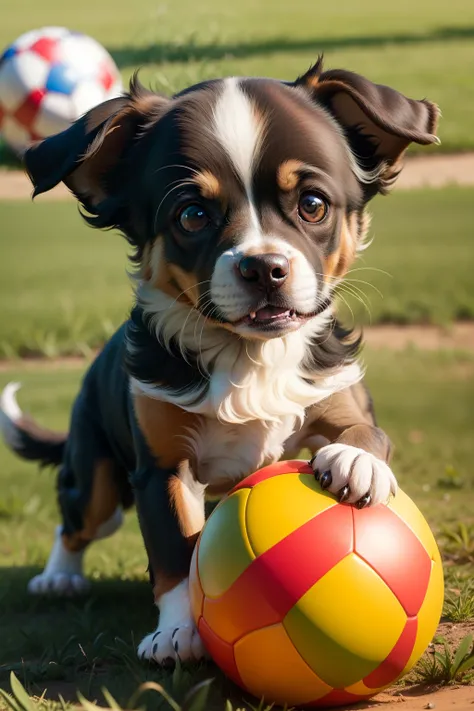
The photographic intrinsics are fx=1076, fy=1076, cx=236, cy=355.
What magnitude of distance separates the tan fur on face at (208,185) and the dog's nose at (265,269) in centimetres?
23

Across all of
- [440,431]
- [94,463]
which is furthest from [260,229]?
[440,431]

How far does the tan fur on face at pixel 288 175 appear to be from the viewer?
110 inches

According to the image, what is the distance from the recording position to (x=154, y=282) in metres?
3.12

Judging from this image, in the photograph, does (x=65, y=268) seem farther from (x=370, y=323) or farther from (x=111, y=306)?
(x=370, y=323)

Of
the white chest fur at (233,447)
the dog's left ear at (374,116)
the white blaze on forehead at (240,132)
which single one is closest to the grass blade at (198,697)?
the white chest fur at (233,447)

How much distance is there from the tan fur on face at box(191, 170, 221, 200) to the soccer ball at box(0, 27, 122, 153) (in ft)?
14.4

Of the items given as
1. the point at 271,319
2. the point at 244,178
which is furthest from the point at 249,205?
the point at 271,319

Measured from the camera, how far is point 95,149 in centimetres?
292

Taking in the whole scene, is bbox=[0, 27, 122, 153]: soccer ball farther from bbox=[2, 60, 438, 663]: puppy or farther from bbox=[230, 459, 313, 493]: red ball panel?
bbox=[230, 459, 313, 493]: red ball panel

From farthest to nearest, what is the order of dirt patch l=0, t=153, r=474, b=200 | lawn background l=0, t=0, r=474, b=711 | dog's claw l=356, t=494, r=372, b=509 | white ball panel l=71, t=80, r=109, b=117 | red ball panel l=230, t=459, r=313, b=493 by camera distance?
dirt patch l=0, t=153, r=474, b=200
white ball panel l=71, t=80, r=109, b=117
lawn background l=0, t=0, r=474, b=711
red ball panel l=230, t=459, r=313, b=493
dog's claw l=356, t=494, r=372, b=509

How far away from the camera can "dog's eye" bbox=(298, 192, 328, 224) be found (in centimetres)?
288

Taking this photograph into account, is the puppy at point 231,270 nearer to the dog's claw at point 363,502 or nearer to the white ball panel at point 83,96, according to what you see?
the dog's claw at point 363,502

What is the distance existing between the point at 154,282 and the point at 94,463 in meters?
0.89

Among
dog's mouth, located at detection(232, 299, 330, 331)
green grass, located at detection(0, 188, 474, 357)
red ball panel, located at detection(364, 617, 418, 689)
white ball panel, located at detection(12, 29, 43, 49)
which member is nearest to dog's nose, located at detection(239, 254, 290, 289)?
dog's mouth, located at detection(232, 299, 330, 331)
